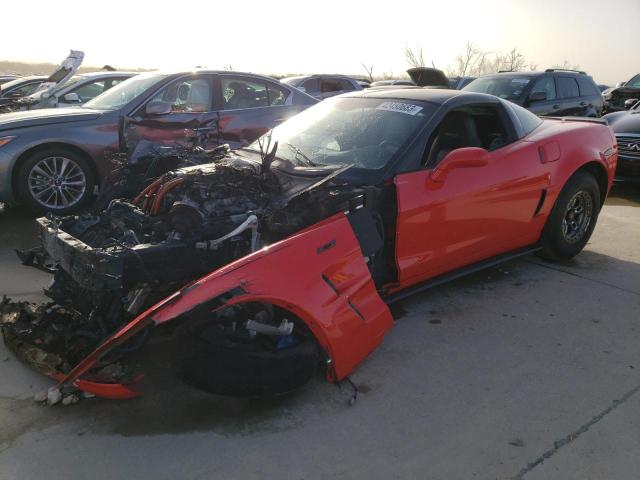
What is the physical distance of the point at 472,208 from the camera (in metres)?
3.60

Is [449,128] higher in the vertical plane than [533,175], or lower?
higher

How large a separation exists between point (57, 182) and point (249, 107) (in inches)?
92.4

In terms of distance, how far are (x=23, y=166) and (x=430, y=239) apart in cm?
431

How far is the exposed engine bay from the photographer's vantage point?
2.55 m

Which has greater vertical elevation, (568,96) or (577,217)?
(568,96)

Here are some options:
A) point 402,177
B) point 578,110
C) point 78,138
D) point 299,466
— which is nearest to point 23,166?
point 78,138

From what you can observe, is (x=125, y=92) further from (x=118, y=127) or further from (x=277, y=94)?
(x=277, y=94)

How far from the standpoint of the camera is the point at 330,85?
13.3 m

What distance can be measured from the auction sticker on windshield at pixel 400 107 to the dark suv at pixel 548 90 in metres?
5.82

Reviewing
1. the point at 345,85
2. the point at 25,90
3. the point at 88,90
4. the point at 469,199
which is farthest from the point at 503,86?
the point at 25,90

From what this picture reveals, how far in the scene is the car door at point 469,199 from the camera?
331cm

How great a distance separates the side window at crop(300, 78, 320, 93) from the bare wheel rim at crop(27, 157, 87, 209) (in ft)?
26.1

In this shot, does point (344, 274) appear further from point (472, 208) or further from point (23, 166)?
point (23, 166)

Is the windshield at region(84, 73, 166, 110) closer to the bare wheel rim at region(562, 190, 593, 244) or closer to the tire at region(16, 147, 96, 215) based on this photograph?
the tire at region(16, 147, 96, 215)
